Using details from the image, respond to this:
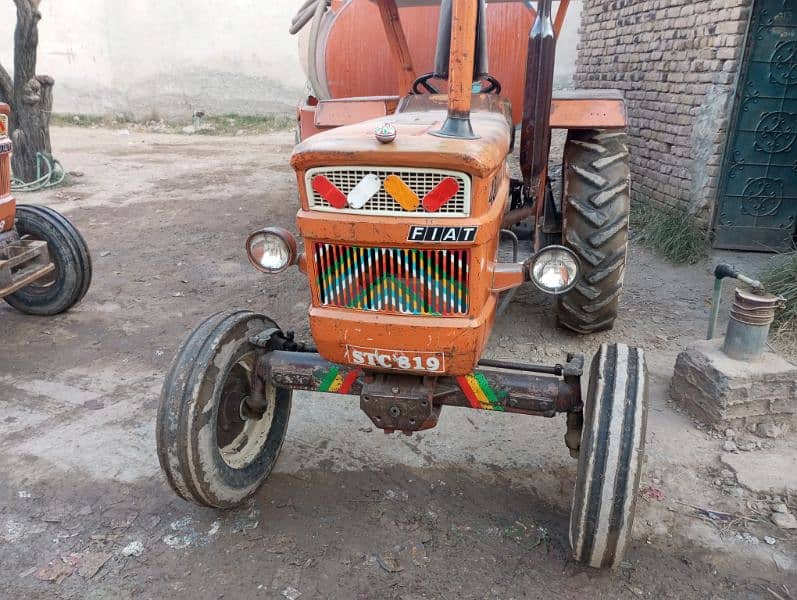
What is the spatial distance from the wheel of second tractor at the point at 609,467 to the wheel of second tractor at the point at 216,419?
138 centimetres

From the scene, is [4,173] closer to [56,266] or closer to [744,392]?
[56,266]

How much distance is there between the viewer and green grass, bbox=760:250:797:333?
4.22 m

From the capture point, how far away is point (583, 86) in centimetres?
816

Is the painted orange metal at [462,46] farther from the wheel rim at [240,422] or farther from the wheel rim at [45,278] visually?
the wheel rim at [45,278]

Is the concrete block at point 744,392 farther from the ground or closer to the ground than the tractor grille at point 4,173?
closer to the ground

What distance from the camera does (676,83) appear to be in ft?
19.8

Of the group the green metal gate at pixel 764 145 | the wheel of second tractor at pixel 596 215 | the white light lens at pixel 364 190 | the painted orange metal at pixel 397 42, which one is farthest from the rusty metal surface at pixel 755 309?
the green metal gate at pixel 764 145

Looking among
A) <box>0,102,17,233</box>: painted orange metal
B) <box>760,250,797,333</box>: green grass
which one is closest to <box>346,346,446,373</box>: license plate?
<box>760,250,797,333</box>: green grass

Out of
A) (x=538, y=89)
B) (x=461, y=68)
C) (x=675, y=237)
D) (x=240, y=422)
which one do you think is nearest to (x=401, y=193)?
(x=461, y=68)

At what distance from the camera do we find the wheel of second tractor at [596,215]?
12.5 feet

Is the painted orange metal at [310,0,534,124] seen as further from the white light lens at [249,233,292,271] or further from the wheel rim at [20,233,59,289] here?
the wheel rim at [20,233,59,289]

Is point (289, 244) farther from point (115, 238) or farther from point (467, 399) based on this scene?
point (115, 238)

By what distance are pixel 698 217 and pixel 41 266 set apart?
17.9 feet

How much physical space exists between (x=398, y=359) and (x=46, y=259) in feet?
11.6
